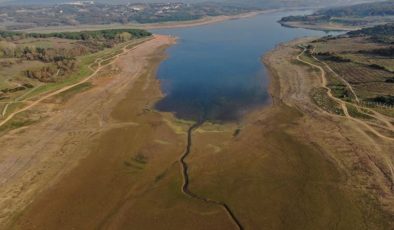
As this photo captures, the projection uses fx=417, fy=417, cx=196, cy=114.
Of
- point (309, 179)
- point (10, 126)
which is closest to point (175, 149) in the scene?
point (309, 179)

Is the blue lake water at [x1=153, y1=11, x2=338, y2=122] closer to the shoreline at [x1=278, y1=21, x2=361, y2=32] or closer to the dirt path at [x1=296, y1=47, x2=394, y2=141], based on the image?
the dirt path at [x1=296, y1=47, x2=394, y2=141]

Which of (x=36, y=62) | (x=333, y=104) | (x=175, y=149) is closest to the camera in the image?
(x=175, y=149)

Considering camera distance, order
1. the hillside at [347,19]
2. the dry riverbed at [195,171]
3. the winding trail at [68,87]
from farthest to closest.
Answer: the hillside at [347,19]
the winding trail at [68,87]
the dry riverbed at [195,171]

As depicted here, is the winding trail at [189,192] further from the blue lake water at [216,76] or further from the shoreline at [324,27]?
the shoreline at [324,27]

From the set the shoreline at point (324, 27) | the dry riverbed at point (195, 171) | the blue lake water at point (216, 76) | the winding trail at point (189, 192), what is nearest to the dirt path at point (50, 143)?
the dry riverbed at point (195, 171)

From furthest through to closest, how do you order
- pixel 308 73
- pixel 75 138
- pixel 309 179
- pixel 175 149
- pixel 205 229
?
pixel 308 73 → pixel 75 138 → pixel 175 149 → pixel 309 179 → pixel 205 229

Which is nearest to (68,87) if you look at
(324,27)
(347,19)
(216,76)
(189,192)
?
(216,76)

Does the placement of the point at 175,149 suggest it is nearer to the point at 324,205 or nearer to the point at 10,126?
the point at 324,205

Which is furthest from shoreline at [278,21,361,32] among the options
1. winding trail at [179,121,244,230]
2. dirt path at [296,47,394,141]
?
winding trail at [179,121,244,230]
